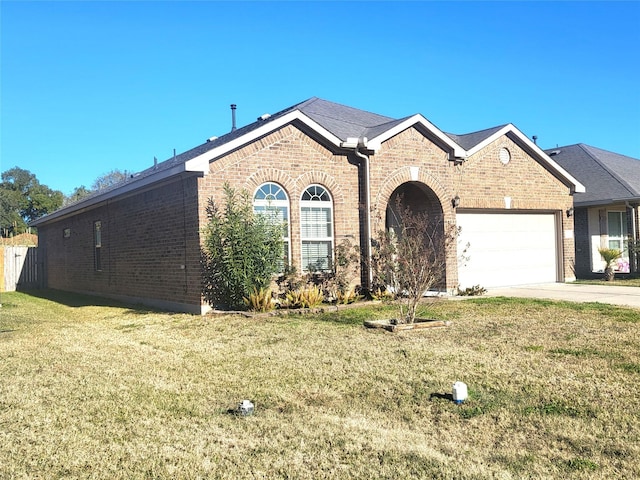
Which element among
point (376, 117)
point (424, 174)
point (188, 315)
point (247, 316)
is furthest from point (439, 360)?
point (376, 117)

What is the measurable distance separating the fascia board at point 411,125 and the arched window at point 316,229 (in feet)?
5.84

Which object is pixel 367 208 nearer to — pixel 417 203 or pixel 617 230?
pixel 417 203

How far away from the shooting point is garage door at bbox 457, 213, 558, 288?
16.0 m

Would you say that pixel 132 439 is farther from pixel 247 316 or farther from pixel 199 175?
pixel 199 175

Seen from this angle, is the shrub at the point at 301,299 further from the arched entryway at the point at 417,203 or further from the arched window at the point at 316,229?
the arched entryway at the point at 417,203

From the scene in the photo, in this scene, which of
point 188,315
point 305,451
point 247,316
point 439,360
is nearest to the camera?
point 305,451

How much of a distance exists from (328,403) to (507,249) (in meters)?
12.9

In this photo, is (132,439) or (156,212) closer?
(132,439)

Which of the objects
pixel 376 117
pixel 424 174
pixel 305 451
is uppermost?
pixel 376 117

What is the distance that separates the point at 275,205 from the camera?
1276 cm

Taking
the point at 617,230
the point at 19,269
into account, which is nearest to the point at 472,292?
the point at 617,230

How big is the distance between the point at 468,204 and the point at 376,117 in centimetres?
455

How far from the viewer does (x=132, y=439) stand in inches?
175

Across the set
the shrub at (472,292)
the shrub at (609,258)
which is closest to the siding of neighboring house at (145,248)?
the shrub at (472,292)
